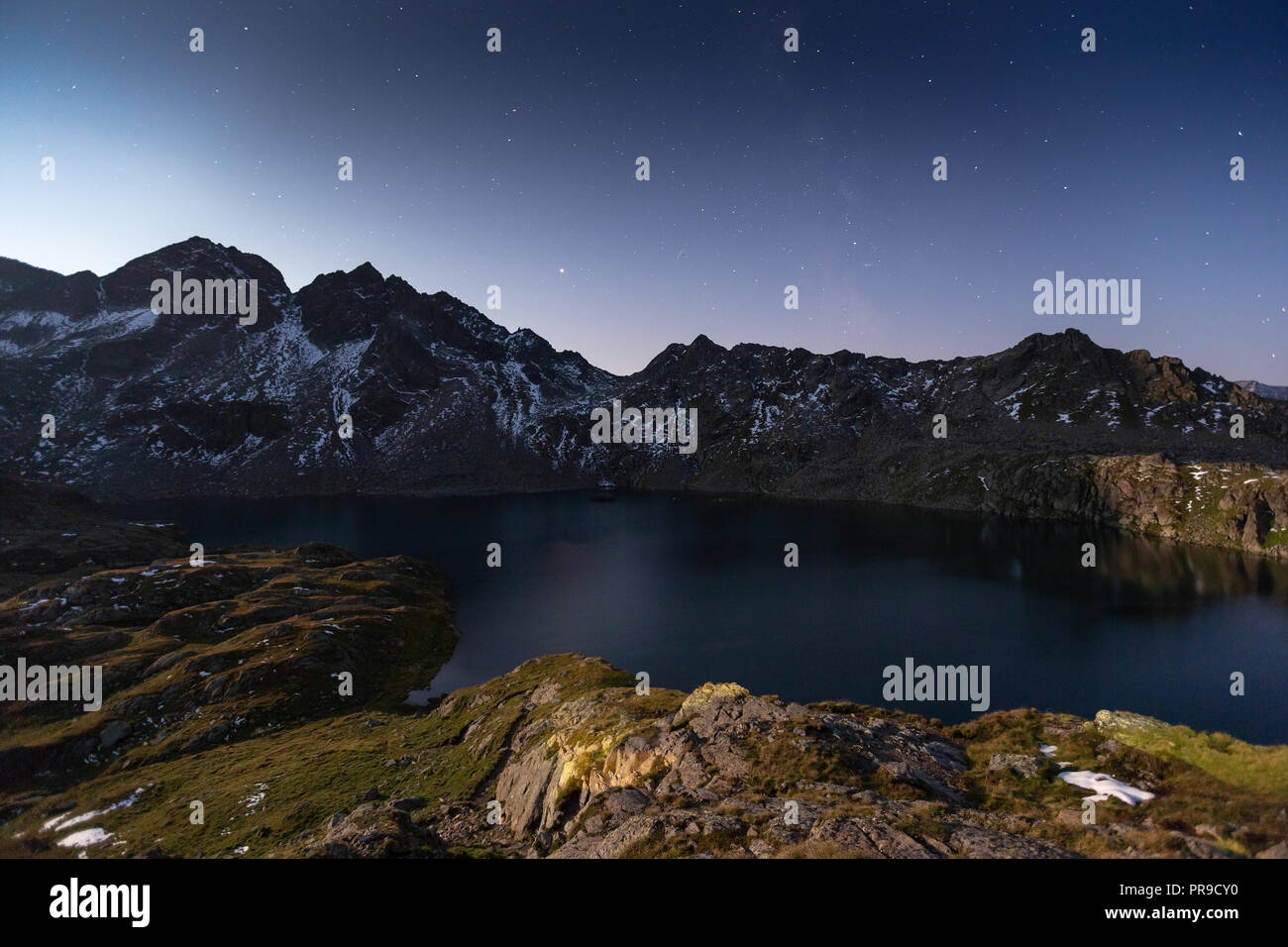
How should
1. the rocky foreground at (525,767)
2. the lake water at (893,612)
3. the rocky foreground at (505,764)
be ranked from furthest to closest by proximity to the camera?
the lake water at (893,612) < the rocky foreground at (505,764) < the rocky foreground at (525,767)

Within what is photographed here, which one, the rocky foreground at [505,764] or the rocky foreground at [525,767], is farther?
the rocky foreground at [505,764]

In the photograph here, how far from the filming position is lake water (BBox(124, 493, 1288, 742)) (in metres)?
55.6

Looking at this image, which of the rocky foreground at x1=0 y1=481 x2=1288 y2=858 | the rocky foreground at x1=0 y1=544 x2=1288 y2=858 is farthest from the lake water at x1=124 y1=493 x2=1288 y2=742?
the rocky foreground at x1=0 y1=481 x2=1288 y2=858

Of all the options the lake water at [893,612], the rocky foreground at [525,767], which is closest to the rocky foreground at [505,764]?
the rocky foreground at [525,767]

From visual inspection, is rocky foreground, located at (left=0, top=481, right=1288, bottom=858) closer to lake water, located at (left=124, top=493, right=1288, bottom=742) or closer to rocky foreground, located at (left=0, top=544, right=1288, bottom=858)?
rocky foreground, located at (left=0, top=544, right=1288, bottom=858)

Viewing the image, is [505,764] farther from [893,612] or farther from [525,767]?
[893,612]

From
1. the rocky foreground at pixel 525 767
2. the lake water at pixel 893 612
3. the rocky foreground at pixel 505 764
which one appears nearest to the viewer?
the rocky foreground at pixel 525 767

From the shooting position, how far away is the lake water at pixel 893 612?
2190 inches

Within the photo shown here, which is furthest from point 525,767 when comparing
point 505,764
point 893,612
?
point 893,612

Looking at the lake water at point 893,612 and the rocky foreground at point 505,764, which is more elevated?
the rocky foreground at point 505,764

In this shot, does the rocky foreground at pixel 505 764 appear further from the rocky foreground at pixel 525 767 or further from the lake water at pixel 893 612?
the lake water at pixel 893 612

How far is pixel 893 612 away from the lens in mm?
79688

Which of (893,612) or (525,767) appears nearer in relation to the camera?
(525,767)
